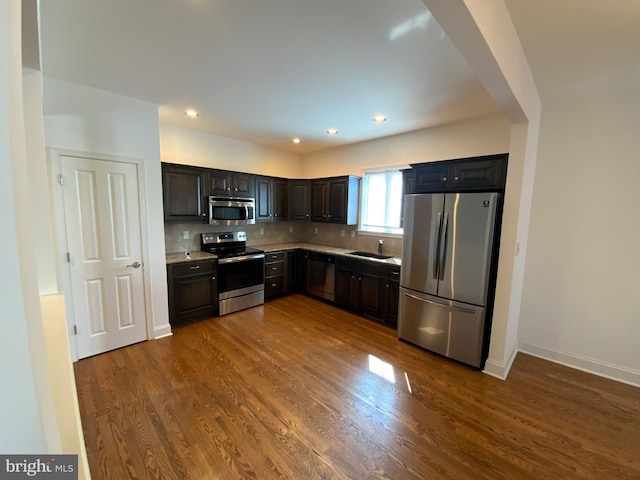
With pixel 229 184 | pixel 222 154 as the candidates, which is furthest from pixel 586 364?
pixel 222 154

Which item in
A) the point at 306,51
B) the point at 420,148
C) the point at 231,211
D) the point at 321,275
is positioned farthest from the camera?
the point at 321,275

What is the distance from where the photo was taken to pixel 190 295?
3551 mm

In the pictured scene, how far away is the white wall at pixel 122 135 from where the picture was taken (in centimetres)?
245

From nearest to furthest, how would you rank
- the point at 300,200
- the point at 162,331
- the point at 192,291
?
the point at 162,331 → the point at 192,291 → the point at 300,200

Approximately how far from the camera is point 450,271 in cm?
280

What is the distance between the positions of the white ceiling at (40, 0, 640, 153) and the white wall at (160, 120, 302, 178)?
0.83 m

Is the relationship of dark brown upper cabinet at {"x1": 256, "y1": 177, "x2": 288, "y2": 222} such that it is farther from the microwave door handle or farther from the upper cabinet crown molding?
the microwave door handle

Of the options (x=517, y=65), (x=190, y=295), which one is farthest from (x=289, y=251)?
(x=517, y=65)

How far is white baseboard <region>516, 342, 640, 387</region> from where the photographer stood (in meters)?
2.56

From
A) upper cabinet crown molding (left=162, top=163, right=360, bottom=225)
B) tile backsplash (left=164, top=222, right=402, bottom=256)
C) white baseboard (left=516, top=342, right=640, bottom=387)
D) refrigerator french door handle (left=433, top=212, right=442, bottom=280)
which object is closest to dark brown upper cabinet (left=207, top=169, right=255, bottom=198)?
upper cabinet crown molding (left=162, top=163, right=360, bottom=225)

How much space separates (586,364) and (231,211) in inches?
189

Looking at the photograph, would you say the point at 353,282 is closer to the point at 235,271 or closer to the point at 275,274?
the point at 275,274

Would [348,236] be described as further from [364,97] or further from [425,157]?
[364,97]

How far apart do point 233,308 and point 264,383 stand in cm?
179
